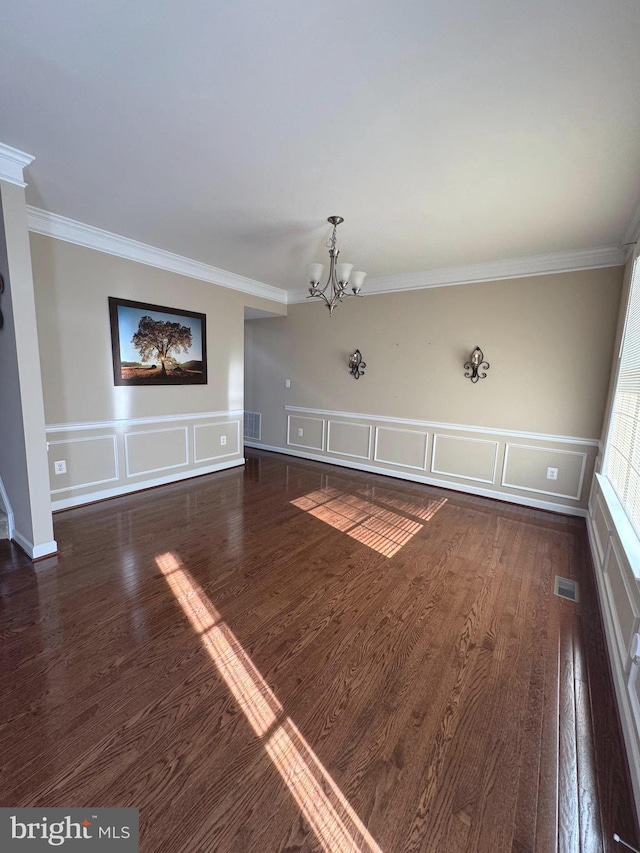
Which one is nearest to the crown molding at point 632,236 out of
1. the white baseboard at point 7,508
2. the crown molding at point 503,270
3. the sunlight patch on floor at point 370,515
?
the crown molding at point 503,270

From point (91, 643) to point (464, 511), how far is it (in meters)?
3.27

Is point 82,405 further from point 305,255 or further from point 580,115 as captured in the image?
point 580,115

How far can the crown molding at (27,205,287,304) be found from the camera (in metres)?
3.04

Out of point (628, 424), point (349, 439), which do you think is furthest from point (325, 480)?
point (628, 424)

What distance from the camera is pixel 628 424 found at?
230cm

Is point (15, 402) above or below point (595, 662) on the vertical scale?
→ above

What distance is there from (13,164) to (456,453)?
14.8ft

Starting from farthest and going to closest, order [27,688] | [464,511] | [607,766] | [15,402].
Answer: [464,511]
[15,402]
[27,688]
[607,766]

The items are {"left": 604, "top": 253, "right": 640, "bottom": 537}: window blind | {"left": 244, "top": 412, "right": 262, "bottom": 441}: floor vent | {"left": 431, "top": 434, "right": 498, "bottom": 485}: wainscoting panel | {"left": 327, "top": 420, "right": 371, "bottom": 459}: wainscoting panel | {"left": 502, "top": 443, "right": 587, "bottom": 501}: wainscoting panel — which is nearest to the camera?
{"left": 604, "top": 253, "right": 640, "bottom": 537}: window blind

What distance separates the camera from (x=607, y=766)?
51.8 inches

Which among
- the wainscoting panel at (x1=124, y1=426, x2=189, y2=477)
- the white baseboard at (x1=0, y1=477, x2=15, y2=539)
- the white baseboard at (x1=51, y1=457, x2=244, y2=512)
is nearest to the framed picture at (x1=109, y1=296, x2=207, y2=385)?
the wainscoting panel at (x1=124, y1=426, x2=189, y2=477)

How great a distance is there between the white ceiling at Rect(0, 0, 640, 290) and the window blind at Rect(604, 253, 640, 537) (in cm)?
81

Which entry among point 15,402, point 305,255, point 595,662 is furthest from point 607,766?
point 305,255

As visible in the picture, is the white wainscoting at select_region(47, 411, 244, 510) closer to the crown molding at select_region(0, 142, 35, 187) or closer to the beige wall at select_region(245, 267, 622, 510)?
the beige wall at select_region(245, 267, 622, 510)
